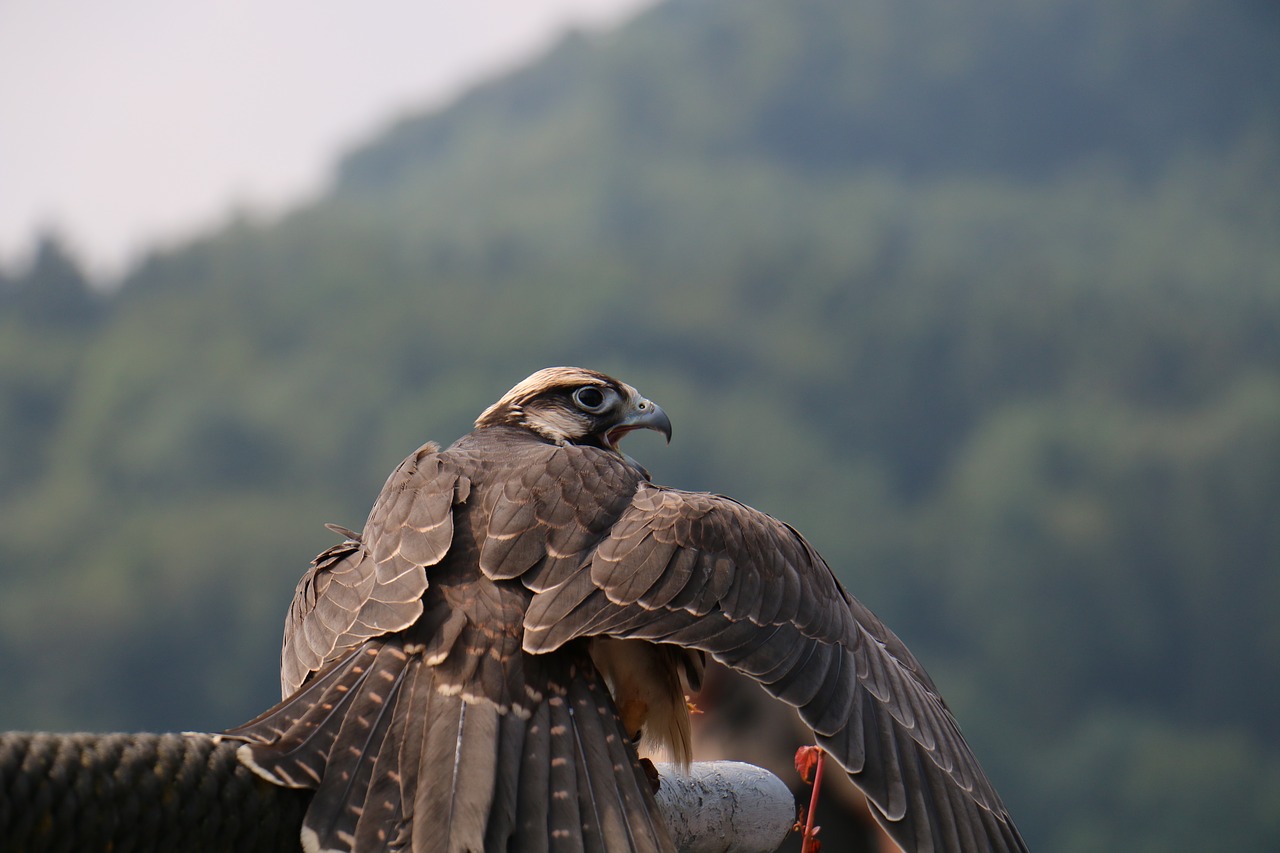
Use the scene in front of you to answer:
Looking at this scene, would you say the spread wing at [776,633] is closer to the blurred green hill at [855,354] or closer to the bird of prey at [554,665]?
the bird of prey at [554,665]

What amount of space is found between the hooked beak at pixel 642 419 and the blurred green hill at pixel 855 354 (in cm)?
2699

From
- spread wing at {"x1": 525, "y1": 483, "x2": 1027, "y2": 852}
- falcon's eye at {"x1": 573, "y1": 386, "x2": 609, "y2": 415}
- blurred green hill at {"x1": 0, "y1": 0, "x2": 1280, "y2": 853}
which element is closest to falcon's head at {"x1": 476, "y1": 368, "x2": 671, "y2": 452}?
falcon's eye at {"x1": 573, "y1": 386, "x2": 609, "y2": 415}

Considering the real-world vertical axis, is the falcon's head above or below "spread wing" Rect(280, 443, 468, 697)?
above

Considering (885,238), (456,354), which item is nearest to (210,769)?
(456,354)

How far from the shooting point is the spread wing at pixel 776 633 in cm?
243

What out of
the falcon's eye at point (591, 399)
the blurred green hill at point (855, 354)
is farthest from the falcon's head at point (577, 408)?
the blurred green hill at point (855, 354)

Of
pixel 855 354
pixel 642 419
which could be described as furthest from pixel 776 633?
pixel 855 354

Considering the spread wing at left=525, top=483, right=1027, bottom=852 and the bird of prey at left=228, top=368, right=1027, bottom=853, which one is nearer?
the bird of prey at left=228, top=368, right=1027, bottom=853

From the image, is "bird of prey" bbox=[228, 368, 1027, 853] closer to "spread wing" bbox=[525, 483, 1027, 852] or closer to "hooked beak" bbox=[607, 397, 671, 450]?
"spread wing" bbox=[525, 483, 1027, 852]

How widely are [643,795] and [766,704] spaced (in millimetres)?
2197

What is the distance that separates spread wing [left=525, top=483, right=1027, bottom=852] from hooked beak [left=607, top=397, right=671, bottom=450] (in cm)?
103

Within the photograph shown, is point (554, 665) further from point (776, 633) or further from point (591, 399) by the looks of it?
point (591, 399)

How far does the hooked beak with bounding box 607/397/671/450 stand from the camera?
3.91 m

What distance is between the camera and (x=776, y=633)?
2578mm
